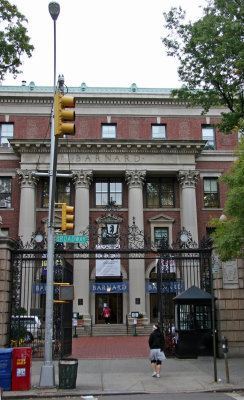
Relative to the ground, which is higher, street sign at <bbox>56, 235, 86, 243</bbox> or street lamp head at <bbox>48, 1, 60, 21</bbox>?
street lamp head at <bbox>48, 1, 60, 21</bbox>

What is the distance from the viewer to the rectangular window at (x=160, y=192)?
36250 millimetres

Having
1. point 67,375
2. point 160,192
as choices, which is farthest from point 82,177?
point 67,375

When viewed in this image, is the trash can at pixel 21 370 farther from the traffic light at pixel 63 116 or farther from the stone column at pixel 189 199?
the stone column at pixel 189 199

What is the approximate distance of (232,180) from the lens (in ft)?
48.1

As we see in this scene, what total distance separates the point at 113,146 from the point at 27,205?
8.34 meters

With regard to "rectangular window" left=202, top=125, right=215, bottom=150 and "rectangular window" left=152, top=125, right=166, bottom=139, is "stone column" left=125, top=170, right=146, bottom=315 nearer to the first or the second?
"rectangular window" left=152, top=125, right=166, bottom=139

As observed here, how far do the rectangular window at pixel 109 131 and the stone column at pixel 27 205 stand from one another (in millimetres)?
7200

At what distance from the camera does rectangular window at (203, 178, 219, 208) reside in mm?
36219

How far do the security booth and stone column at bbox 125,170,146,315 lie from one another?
1525 cm

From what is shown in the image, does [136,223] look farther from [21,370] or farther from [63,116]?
[63,116]

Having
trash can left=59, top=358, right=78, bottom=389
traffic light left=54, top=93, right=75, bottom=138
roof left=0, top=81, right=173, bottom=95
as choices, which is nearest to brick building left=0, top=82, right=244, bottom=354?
roof left=0, top=81, right=173, bottom=95

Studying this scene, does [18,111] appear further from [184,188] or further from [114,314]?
[114,314]

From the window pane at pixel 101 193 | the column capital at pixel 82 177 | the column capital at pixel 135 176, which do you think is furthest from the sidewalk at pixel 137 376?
the window pane at pixel 101 193

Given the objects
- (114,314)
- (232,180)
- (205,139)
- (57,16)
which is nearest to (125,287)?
(114,314)
